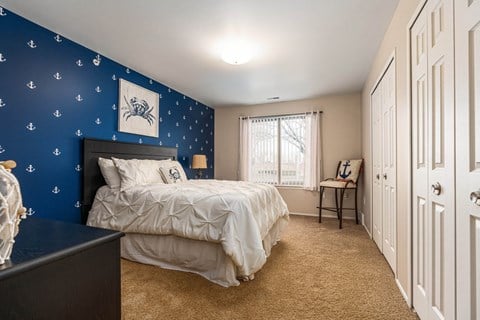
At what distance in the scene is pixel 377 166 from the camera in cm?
295

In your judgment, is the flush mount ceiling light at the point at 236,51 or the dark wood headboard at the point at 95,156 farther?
the dark wood headboard at the point at 95,156

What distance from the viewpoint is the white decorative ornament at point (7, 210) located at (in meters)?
0.51

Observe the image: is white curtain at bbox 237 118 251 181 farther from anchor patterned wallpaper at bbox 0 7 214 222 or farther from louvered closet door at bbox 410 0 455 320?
louvered closet door at bbox 410 0 455 320

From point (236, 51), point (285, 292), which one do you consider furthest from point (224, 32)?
point (285, 292)

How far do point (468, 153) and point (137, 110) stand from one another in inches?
140

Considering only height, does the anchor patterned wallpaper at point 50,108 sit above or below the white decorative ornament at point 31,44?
below

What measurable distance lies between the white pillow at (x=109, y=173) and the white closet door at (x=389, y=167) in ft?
9.54

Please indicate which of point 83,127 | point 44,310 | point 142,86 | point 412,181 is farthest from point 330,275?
point 142,86

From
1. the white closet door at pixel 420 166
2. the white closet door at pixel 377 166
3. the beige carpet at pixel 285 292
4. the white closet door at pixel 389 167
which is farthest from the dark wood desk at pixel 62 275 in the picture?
the white closet door at pixel 377 166

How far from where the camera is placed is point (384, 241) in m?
2.52

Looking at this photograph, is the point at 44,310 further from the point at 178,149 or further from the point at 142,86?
the point at 178,149

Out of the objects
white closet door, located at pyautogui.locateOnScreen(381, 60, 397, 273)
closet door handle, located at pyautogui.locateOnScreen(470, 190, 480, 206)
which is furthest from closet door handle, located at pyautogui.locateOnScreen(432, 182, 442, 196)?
white closet door, located at pyautogui.locateOnScreen(381, 60, 397, 273)

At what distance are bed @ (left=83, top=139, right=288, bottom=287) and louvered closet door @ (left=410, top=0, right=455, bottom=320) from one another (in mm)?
1149

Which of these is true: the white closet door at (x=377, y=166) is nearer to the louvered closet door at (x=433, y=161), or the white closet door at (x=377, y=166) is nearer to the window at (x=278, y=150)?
the louvered closet door at (x=433, y=161)
